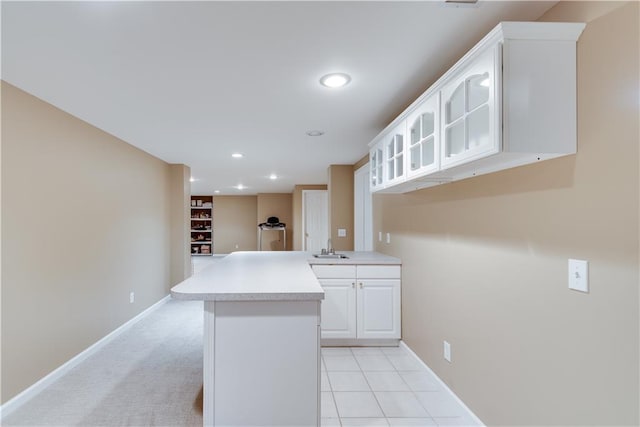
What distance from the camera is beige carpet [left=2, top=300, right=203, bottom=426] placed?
209cm

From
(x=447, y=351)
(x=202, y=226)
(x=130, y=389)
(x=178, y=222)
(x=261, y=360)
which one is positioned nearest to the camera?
(x=261, y=360)

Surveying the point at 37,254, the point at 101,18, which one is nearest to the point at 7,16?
the point at 101,18

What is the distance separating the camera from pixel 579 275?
1.24 metres

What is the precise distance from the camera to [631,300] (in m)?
1.06

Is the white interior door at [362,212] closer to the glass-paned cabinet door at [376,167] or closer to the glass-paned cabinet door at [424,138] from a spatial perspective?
the glass-paned cabinet door at [376,167]

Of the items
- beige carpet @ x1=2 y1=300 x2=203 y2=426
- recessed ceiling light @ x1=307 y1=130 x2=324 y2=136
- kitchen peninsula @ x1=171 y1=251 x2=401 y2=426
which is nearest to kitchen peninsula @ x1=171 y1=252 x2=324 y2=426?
kitchen peninsula @ x1=171 y1=251 x2=401 y2=426

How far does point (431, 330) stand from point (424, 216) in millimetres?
907

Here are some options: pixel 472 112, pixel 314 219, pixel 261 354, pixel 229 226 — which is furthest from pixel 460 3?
pixel 229 226

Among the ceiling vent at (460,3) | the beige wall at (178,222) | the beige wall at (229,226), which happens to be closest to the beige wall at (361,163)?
the beige wall at (178,222)

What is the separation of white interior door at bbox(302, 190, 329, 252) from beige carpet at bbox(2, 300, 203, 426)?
4.92 meters

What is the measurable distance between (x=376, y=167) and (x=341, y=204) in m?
2.27

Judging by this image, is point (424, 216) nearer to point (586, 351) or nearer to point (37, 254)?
point (586, 351)

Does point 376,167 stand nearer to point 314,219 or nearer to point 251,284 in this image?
point 251,284

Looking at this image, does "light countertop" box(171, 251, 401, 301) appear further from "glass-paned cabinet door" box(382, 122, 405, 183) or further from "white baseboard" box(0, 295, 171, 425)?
"white baseboard" box(0, 295, 171, 425)
